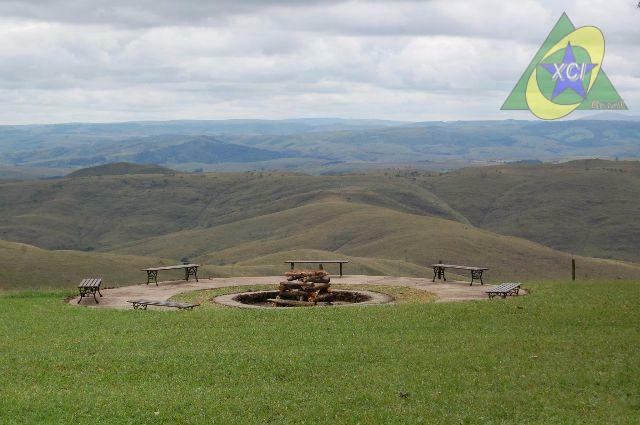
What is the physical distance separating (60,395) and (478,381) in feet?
26.0

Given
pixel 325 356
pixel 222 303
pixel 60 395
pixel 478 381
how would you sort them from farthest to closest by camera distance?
pixel 222 303 → pixel 325 356 → pixel 478 381 → pixel 60 395

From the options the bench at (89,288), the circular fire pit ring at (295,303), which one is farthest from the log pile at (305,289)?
the bench at (89,288)

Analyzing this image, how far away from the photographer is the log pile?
26375 millimetres

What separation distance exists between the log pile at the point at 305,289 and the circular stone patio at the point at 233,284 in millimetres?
3814

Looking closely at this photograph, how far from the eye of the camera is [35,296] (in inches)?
1113

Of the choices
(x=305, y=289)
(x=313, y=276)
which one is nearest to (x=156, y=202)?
(x=313, y=276)

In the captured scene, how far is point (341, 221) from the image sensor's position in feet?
317

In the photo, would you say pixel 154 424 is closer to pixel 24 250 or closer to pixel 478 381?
pixel 478 381

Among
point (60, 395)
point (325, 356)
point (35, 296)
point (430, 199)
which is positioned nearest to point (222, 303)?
point (35, 296)

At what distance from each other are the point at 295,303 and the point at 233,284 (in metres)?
5.43

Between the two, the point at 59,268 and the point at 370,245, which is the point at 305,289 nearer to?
the point at 59,268

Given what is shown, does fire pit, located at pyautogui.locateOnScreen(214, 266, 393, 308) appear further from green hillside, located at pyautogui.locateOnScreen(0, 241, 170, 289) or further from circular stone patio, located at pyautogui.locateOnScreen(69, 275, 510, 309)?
green hillside, located at pyautogui.locateOnScreen(0, 241, 170, 289)

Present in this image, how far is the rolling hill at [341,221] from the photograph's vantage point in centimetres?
7044

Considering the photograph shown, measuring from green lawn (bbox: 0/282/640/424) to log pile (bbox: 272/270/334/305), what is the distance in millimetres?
2943
